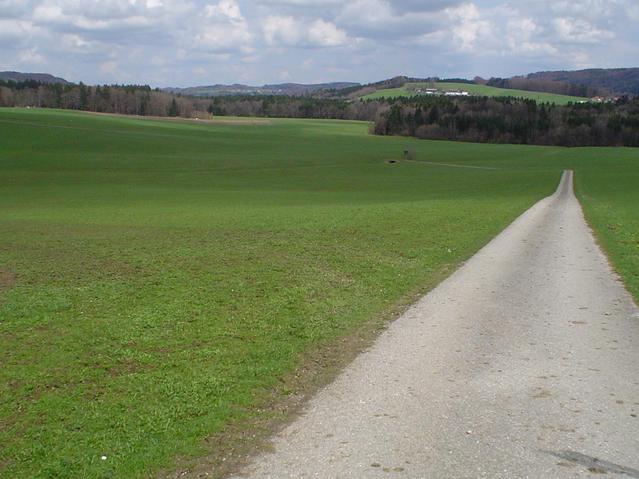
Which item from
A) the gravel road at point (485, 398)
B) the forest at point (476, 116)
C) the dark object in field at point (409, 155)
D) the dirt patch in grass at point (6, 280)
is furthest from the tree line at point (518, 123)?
the dirt patch in grass at point (6, 280)

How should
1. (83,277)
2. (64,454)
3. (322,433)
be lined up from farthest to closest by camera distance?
(83,277) < (322,433) < (64,454)

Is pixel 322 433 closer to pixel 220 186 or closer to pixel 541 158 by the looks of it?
pixel 220 186

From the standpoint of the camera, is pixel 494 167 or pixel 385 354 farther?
pixel 494 167

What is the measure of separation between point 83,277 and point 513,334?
10.3 meters

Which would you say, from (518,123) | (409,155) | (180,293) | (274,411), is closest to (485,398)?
(274,411)

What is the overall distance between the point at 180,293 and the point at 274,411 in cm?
661

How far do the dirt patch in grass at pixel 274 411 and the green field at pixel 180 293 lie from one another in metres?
0.17

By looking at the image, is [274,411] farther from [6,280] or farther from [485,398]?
[6,280]

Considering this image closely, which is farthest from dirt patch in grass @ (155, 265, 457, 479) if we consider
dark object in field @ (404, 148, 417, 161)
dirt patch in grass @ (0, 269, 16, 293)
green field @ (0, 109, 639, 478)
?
dark object in field @ (404, 148, 417, 161)

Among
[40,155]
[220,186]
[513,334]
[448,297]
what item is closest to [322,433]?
[513,334]

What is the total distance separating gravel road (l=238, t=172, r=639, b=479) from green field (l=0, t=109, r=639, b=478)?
1.12m

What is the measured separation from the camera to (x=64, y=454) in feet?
21.7

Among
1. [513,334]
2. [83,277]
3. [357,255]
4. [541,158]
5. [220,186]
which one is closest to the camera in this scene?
[513,334]

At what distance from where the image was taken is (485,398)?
807 cm
